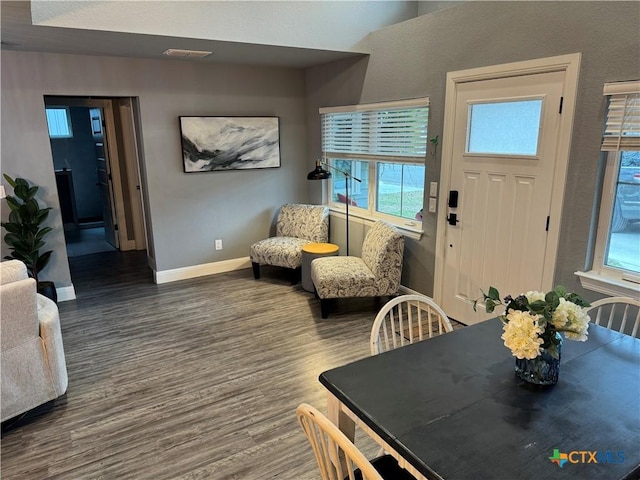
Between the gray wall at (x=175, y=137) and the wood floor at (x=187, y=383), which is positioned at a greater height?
the gray wall at (x=175, y=137)

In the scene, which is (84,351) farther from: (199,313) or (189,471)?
(189,471)

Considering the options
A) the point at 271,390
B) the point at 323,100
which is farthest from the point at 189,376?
the point at 323,100

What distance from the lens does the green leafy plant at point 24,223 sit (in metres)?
4.02

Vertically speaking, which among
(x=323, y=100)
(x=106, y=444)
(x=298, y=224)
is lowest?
(x=106, y=444)

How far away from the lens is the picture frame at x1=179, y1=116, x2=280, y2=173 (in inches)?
196

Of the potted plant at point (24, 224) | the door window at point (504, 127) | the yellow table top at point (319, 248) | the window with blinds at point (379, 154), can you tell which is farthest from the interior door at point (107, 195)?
the door window at point (504, 127)

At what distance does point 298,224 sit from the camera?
536 cm

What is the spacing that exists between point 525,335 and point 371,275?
263cm

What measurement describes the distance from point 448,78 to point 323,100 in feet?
6.59

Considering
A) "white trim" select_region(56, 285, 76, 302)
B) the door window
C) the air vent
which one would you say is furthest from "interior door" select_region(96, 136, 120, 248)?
the door window

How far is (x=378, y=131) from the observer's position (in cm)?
458

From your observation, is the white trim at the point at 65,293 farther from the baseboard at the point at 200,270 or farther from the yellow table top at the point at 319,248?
the yellow table top at the point at 319,248

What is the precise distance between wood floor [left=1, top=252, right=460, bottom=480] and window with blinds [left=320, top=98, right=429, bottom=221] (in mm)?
1163

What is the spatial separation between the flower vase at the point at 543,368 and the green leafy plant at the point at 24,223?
418 centimetres
